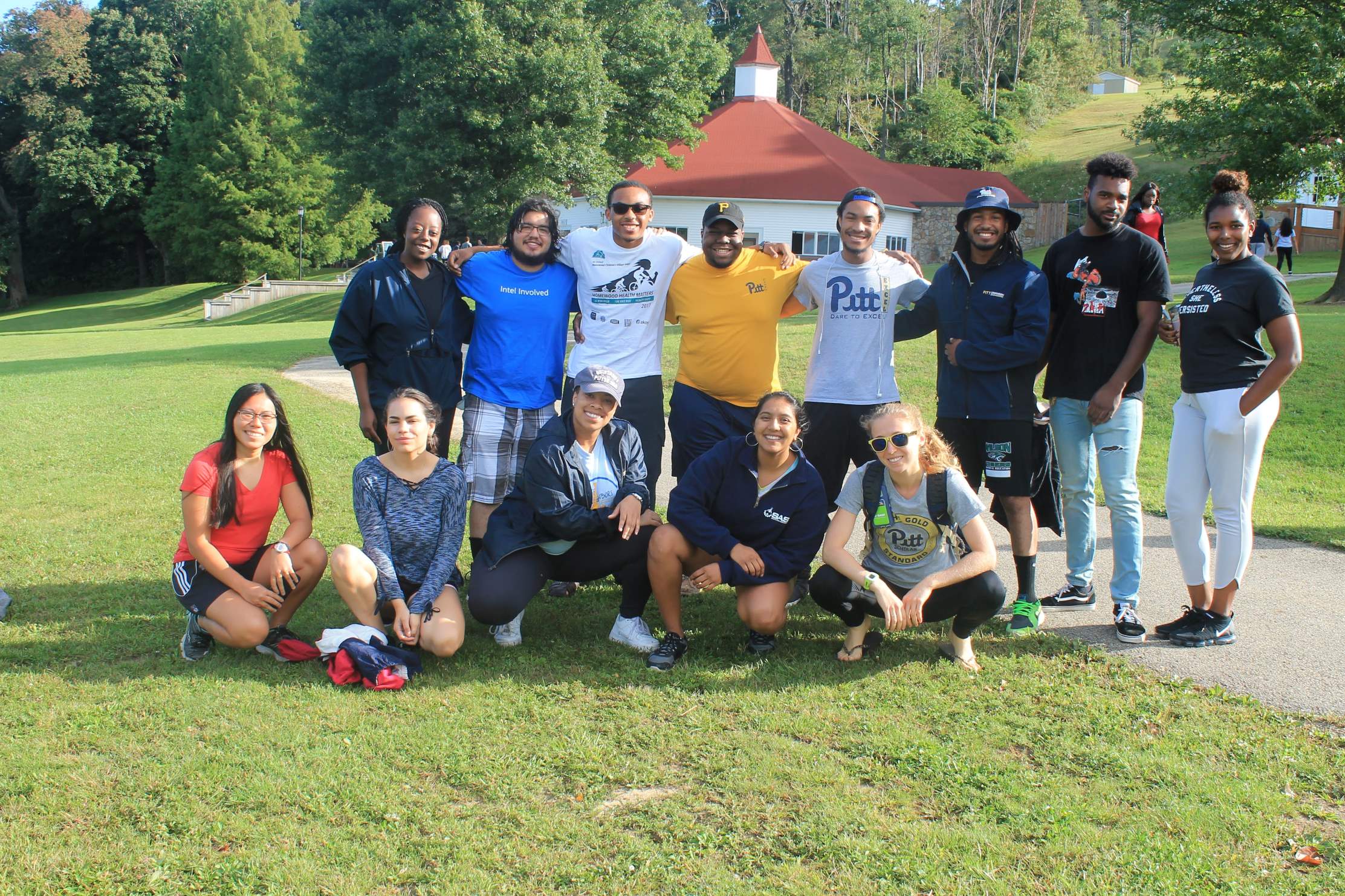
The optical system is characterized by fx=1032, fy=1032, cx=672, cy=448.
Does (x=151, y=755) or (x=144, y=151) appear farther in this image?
(x=144, y=151)

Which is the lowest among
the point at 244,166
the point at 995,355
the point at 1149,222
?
the point at 995,355

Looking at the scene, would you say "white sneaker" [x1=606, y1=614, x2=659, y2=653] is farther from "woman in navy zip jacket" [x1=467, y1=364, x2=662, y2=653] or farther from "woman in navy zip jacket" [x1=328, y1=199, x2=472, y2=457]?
"woman in navy zip jacket" [x1=328, y1=199, x2=472, y2=457]

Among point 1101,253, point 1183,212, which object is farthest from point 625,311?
point 1183,212

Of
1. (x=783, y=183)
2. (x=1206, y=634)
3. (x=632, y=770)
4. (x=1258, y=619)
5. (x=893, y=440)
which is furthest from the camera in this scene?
(x=783, y=183)

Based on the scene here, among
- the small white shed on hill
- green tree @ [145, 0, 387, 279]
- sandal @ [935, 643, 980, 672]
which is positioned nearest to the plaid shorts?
sandal @ [935, 643, 980, 672]

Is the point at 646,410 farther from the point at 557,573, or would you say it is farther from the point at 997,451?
the point at 997,451

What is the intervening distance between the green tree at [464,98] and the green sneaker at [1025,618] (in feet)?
76.6

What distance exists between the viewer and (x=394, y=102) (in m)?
27.8

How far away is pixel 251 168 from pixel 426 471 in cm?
4696

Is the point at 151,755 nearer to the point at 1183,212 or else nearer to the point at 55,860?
Answer: the point at 55,860

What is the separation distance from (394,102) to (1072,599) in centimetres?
2637

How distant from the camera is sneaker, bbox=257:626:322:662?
188 inches

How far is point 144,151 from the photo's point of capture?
168 ft

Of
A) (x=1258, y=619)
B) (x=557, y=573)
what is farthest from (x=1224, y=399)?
(x=557, y=573)
